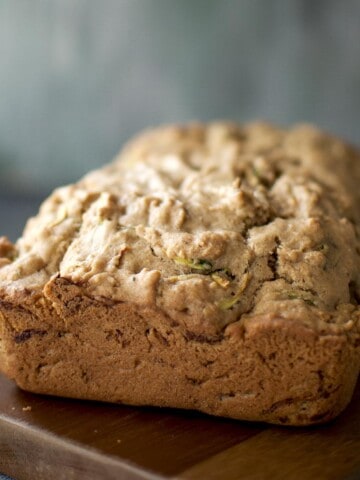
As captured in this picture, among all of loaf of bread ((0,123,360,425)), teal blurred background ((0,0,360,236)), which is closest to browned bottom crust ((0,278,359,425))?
loaf of bread ((0,123,360,425))

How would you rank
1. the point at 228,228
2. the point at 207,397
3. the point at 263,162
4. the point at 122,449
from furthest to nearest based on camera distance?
the point at 263,162 → the point at 228,228 → the point at 207,397 → the point at 122,449

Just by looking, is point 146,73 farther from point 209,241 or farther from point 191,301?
point 191,301

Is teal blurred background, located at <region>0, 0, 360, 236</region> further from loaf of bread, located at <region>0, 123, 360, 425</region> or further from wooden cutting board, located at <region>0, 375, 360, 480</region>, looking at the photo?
wooden cutting board, located at <region>0, 375, 360, 480</region>

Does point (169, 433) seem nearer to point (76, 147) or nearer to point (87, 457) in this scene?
point (87, 457)

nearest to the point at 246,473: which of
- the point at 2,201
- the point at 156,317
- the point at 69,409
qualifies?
the point at 156,317

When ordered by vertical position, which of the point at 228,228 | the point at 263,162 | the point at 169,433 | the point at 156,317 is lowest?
the point at 169,433

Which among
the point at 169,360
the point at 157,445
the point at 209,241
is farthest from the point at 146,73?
the point at 157,445
